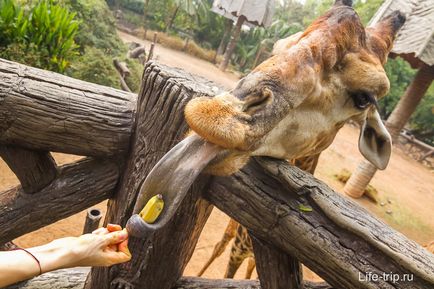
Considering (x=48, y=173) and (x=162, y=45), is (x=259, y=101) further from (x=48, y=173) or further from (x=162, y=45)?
(x=162, y=45)

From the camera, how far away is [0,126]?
1228 millimetres

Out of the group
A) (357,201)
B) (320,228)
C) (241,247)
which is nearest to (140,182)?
(320,228)

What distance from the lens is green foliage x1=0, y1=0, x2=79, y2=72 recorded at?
490cm

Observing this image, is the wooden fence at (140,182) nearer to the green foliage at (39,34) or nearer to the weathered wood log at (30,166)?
the weathered wood log at (30,166)

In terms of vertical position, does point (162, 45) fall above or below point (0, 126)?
below

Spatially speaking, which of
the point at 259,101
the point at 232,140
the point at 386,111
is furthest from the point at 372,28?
the point at 386,111

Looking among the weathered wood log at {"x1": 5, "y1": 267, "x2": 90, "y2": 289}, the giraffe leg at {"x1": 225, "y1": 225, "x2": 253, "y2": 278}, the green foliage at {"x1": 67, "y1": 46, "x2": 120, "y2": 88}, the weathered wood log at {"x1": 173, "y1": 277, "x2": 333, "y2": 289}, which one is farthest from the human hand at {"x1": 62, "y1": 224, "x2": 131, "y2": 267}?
the green foliage at {"x1": 67, "y1": 46, "x2": 120, "y2": 88}

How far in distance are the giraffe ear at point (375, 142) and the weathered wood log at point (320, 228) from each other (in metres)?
0.43

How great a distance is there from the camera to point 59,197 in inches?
54.4

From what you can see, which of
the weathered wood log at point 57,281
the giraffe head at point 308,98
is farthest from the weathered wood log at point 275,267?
the weathered wood log at point 57,281

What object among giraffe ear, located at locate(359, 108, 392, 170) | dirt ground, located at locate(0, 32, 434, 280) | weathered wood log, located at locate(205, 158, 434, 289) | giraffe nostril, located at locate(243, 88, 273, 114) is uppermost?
giraffe nostril, located at locate(243, 88, 273, 114)

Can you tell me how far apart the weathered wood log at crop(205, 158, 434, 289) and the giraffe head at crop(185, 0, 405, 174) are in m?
0.14

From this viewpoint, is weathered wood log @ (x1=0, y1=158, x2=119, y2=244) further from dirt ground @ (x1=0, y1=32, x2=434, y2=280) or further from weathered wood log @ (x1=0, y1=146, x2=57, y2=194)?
dirt ground @ (x1=0, y1=32, x2=434, y2=280)

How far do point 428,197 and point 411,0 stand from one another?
22.1ft
